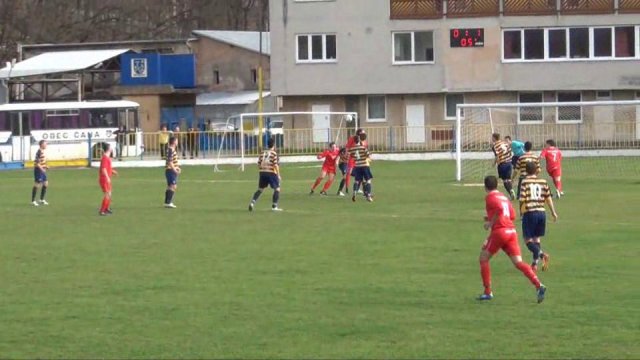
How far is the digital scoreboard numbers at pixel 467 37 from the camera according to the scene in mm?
63219

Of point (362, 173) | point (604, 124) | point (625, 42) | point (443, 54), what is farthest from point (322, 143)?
point (362, 173)

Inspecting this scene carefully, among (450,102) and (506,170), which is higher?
(450,102)

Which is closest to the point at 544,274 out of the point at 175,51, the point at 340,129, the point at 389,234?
the point at 389,234

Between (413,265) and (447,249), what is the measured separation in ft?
7.69

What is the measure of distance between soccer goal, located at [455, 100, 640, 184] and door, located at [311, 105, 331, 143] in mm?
6970

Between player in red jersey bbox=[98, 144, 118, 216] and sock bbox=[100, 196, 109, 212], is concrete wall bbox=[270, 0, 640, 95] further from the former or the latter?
sock bbox=[100, 196, 109, 212]

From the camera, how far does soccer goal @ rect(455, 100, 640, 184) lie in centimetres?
4612

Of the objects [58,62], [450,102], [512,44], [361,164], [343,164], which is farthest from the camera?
[58,62]

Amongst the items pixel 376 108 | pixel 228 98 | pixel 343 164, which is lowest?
pixel 343 164

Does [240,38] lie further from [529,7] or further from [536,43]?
[536,43]

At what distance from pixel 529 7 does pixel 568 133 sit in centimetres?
1199

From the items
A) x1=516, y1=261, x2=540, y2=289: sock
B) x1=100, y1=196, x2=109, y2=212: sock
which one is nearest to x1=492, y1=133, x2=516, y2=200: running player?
x1=100, y1=196, x2=109, y2=212: sock

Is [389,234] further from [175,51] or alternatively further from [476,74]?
[175,51]

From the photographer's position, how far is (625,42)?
203ft
